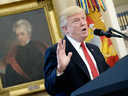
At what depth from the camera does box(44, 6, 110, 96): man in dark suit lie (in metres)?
1.14

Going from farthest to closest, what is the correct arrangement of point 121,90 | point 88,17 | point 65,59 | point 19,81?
point 88,17, point 19,81, point 65,59, point 121,90

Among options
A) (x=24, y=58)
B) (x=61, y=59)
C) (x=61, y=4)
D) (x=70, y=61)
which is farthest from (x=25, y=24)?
(x=61, y=59)

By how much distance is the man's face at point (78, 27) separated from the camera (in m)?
1.58

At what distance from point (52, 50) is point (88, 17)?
1.49 m

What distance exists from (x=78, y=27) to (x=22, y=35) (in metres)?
1.38

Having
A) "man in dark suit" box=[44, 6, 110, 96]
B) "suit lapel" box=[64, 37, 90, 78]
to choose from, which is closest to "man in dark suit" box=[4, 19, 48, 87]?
"man in dark suit" box=[44, 6, 110, 96]

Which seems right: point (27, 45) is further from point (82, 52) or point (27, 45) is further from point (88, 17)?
point (82, 52)

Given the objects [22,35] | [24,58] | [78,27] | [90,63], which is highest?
[78,27]

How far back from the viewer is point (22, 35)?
8.90 ft

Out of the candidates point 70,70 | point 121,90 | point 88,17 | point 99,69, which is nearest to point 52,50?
point 70,70

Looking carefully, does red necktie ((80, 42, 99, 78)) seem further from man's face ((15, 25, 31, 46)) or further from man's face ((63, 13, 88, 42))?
man's face ((15, 25, 31, 46))

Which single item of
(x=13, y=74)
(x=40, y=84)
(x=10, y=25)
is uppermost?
(x=10, y=25)

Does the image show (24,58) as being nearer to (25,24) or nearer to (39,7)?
(25,24)

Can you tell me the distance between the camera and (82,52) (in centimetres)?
155
